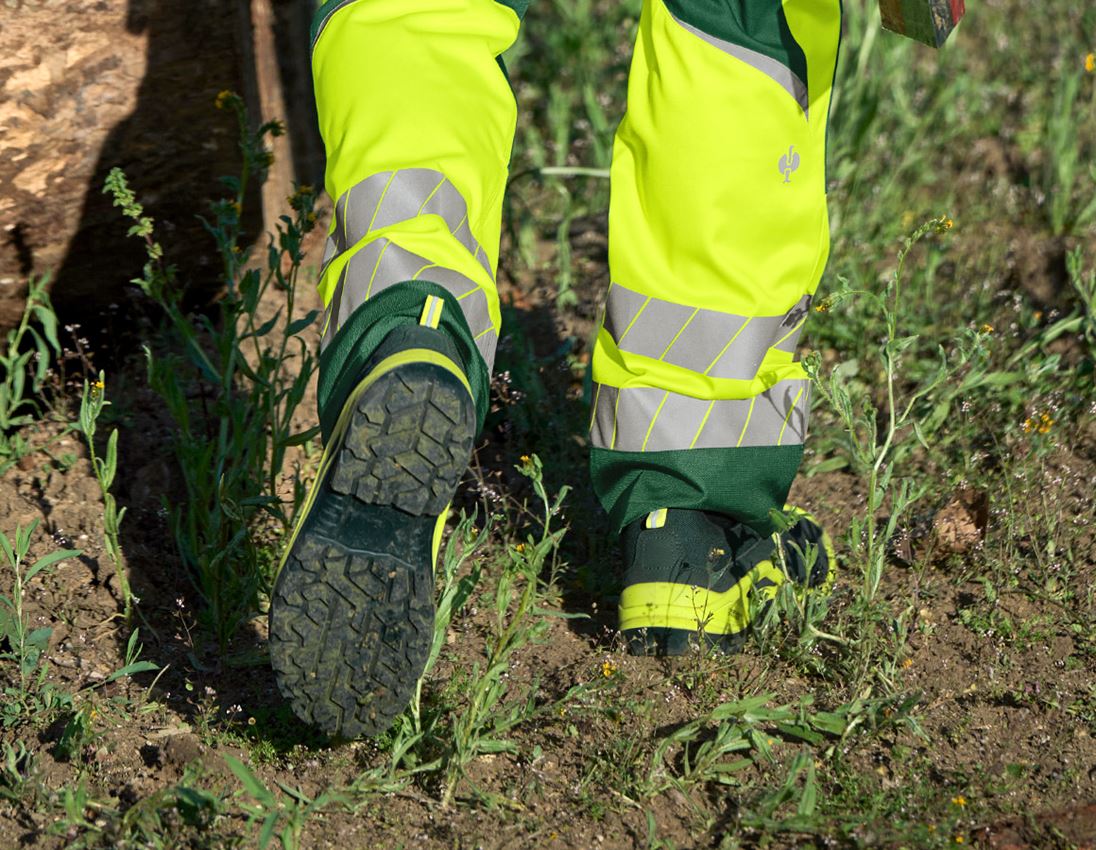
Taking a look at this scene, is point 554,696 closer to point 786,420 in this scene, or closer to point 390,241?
point 786,420

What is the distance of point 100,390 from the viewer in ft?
7.09

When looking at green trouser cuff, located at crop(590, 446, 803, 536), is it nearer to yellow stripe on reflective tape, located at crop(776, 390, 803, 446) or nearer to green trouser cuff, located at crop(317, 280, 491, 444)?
yellow stripe on reflective tape, located at crop(776, 390, 803, 446)

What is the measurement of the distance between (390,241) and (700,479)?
669mm

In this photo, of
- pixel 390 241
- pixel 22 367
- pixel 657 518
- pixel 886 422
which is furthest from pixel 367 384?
pixel 886 422

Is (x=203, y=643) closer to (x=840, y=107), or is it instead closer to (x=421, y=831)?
(x=421, y=831)

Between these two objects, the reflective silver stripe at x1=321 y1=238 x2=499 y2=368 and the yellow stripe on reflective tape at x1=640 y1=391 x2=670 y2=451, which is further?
the yellow stripe on reflective tape at x1=640 y1=391 x2=670 y2=451

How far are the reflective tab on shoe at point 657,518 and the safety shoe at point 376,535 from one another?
1.83 feet

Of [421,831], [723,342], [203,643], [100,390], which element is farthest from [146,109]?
[421,831]

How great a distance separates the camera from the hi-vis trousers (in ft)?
5.74

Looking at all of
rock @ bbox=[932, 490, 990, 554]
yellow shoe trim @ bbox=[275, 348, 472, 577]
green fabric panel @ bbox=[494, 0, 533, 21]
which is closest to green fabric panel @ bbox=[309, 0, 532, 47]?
green fabric panel @ bbox=[494, 0, 533, 21]

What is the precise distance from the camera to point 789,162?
6.57ft

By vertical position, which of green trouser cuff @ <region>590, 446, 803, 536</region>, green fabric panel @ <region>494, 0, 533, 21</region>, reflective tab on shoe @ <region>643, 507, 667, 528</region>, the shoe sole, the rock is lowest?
the rock

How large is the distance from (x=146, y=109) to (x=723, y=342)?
130 cm

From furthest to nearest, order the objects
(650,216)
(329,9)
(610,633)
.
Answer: (610,633) → (650,216) → (329,9)
